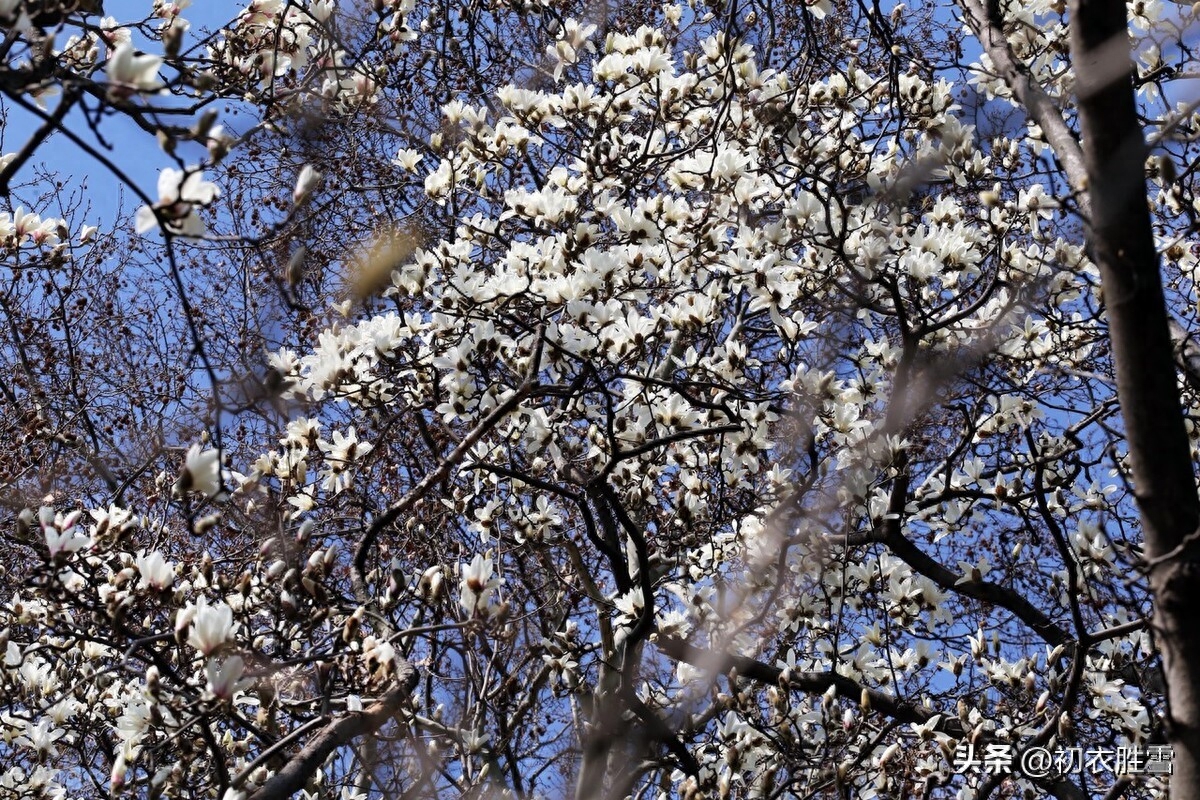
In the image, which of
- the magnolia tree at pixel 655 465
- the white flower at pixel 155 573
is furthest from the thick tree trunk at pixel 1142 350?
the white flower at pixel 155 573

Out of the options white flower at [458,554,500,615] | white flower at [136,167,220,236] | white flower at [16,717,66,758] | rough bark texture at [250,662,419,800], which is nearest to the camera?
white flower at [136,167,220,236]

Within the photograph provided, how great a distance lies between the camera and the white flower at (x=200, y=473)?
82.9 inches

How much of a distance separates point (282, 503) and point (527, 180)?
102 inches

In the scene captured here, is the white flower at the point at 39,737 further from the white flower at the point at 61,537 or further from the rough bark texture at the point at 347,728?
the rough bark texture at the point at 347,728

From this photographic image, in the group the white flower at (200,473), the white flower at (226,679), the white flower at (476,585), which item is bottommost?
the white flower at (226,679)

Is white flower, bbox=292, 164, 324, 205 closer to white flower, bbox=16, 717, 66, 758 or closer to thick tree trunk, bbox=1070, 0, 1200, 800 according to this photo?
thick tree trunk, bbox=1070, 0, 1200, 800

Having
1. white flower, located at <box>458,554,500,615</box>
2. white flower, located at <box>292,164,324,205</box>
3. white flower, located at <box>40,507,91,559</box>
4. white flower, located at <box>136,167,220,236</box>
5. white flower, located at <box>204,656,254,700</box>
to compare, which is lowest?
white flower, located at <box>204,656,254,700</box>

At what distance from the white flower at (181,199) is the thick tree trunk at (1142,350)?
1.38m

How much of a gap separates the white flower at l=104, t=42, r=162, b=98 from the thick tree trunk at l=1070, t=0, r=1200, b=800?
1.47 meters

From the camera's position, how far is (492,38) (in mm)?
6168

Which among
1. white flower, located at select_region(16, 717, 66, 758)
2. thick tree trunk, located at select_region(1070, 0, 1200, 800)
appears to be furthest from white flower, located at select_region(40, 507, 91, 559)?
thick tree trunk, located at select_region(1070, 0, 1200, 800)

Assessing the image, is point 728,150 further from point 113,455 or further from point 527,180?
point 113,455

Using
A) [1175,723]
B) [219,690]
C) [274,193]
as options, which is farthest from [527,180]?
[1175,723]

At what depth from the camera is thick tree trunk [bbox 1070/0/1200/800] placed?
5.82 feet
